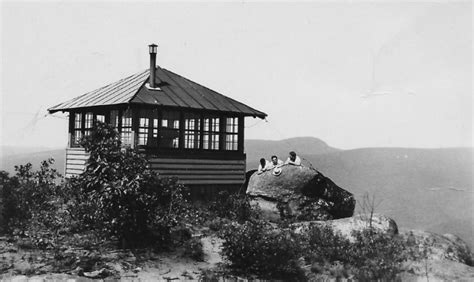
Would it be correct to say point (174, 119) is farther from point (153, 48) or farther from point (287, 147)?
point (287, 147)

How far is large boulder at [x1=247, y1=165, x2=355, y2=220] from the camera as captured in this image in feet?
62.4

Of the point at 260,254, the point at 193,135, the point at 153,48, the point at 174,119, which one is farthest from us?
the point at 174,119

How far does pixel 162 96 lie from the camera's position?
64.8 ft

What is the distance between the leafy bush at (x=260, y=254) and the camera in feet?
41.2

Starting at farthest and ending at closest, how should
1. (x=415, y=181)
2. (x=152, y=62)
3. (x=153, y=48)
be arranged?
(x=415, y=181) < (x=153, y=48) < (x=152, y=62)

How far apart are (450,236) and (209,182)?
9.47 m

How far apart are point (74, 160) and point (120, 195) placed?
899cm

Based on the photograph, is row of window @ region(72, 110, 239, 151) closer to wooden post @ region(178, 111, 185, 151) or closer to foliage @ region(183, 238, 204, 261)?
wooden post @ region(178, 111, 185, 151)

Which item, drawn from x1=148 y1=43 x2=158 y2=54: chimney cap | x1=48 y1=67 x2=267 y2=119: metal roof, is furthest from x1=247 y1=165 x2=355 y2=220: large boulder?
x1=148 y1=43 x2=158 y2=54: chimney cap

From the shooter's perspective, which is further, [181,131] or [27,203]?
[181,131]

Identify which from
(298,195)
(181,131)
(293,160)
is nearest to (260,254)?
(298,195)

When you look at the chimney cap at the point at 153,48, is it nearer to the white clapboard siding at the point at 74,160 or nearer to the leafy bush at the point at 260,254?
the white clapboard siding at the point at 74,160

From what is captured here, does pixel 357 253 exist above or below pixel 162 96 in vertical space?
below

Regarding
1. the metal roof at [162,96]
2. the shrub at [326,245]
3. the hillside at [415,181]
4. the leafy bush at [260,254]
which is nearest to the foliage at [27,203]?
the metal roof at [162,96]
